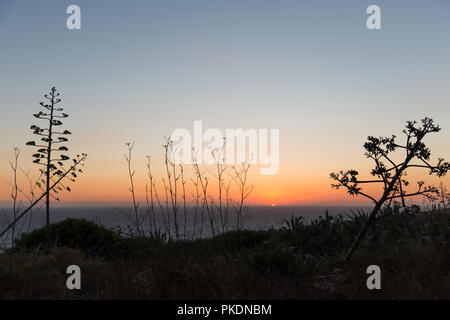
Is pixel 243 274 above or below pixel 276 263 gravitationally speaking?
above

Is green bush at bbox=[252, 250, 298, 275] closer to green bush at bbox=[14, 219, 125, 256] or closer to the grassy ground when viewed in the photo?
the grassy ground

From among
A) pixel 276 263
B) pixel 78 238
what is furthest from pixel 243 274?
pixel 78 238

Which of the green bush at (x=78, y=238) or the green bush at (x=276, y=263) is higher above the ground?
the green bush at (x=276, y=263)

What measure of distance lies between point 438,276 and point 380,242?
2931mm

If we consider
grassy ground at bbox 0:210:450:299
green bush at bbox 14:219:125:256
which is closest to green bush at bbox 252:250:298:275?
grassy ground at bbox 0:210:450:299

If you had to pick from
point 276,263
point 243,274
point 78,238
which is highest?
point 243,274

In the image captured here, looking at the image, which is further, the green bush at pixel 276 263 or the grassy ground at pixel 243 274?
the green bush at pixel 276 263

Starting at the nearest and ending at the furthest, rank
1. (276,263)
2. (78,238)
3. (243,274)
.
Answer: (243,274) → (276,263) → (78,238)

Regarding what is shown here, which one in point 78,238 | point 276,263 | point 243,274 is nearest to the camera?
point 243,274

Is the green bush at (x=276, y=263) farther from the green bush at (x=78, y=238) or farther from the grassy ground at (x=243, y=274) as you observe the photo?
the green bush at (x=78, y=238)

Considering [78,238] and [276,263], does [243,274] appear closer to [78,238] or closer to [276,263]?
[276,263]

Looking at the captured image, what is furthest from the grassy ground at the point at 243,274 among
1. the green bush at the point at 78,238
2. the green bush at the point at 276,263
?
the green bush at the point at 78,238

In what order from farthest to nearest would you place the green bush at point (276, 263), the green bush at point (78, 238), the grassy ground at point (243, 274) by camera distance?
the green bush at point (78, 238)
the green bush at point (276, 263)
the grassy ground at point (243, 274)
